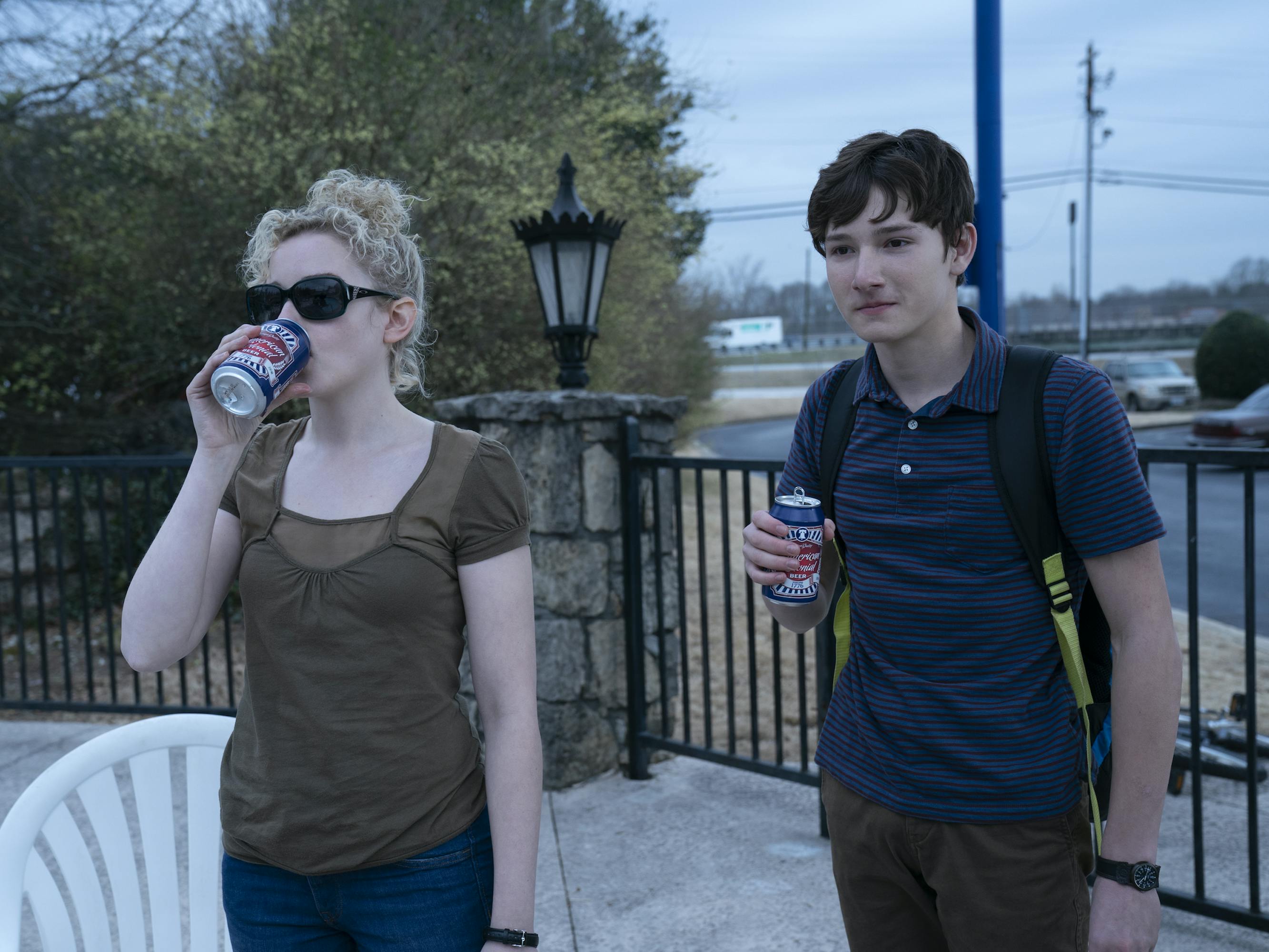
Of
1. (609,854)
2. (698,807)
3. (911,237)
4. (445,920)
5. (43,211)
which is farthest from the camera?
(43,211)

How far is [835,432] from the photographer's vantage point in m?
1.67

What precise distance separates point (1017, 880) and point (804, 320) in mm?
53358

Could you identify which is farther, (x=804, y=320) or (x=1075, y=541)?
(x=804, y=320)

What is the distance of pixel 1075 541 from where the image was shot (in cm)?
141

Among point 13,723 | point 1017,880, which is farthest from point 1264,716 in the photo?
point 13,723

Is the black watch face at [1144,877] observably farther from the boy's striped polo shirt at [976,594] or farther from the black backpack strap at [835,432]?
the black backpack strap at [835,432]

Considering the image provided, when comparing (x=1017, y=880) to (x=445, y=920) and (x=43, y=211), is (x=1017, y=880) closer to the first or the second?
(x=445, y=920)

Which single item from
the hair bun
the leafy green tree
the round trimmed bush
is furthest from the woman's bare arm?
the round trimmed bush

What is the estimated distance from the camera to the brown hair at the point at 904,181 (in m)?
1.49

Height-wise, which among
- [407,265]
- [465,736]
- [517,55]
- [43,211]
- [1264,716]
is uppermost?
[517,55]

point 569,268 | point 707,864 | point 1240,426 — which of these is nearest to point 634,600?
point 707,864

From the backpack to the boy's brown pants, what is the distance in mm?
68

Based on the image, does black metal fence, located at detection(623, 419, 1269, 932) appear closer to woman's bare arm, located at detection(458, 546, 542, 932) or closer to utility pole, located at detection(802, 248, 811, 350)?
woman's bare arm, located at detection(458, 546, 542, 932)

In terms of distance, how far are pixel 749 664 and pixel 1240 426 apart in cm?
1529
